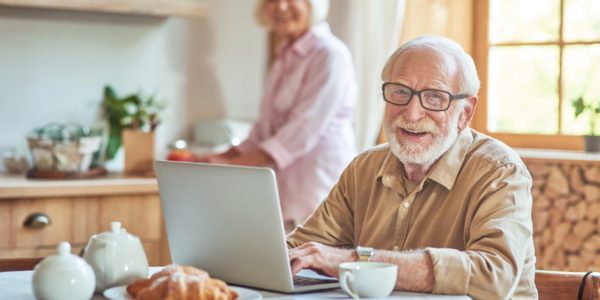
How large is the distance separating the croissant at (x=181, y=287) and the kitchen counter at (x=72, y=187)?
1.83 metres

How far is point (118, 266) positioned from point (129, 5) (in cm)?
229

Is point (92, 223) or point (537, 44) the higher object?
point (537, 44)

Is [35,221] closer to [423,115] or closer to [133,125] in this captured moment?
[133,125]

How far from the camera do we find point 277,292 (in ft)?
5.75

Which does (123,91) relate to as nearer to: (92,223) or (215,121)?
(215,121)

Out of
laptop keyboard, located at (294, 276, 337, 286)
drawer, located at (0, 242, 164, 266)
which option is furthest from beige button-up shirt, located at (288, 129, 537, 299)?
drawer, located at (0, 242, 164, 266)

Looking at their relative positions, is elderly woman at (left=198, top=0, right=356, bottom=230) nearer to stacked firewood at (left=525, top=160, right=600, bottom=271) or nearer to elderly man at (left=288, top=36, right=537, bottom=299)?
stacked firewood at (left=525, top=160, right=600, bottom=271)

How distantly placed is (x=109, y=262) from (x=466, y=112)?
33.7 inches

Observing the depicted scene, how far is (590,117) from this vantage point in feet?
11.3

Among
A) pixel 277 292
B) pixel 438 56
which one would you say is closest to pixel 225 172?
pixel 277 292

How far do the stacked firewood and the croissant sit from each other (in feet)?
6.63

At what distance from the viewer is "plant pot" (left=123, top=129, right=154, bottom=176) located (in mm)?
3863

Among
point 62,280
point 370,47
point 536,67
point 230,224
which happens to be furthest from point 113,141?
point 62,280

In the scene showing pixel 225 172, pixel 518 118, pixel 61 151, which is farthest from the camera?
pixel 518 118
